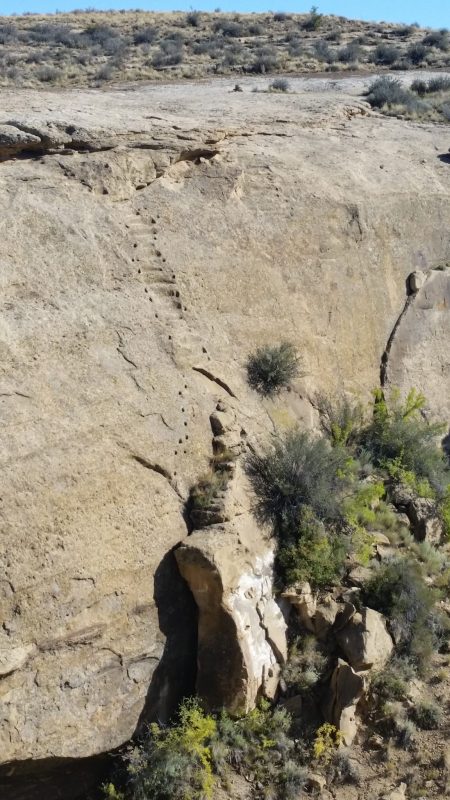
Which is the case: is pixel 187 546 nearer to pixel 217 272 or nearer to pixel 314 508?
pixel 314 508

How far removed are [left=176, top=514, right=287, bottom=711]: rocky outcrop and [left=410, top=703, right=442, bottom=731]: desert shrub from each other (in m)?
1.19

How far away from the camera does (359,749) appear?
6.14 m

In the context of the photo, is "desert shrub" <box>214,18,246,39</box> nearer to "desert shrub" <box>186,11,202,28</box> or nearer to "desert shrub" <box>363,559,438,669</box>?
"desert shrub" <box>186,11,202,28</box>

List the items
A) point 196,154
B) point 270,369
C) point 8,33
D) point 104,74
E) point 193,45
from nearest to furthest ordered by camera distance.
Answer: point 270,369 → point 196,154 → point 104,74 → point 193,45 → point 8,33

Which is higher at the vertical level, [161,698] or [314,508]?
[314,508]

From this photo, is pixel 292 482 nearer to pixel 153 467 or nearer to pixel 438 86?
pixel 153 467

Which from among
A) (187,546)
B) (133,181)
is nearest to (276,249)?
(133,181)

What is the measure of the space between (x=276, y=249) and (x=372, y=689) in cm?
493

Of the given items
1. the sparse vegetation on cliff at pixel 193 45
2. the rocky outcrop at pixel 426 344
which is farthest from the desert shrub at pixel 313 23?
the rocky outcrop at pixel 426 344

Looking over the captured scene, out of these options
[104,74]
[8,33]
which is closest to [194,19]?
[8,33]

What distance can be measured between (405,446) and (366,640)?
107 inches

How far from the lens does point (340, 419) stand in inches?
331

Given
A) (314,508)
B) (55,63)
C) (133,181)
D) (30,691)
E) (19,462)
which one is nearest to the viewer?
(30,691)

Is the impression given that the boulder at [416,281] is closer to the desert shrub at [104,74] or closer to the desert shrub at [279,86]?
the desert shrub at [279,86]
